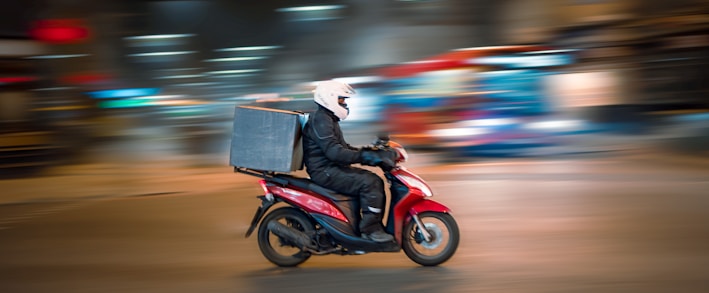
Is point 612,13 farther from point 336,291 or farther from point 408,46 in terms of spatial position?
point 336,291

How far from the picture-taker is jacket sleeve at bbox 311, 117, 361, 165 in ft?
19.2

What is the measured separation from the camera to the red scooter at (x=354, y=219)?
6.00 metres

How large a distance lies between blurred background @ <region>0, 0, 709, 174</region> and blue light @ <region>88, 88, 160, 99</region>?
3 cm

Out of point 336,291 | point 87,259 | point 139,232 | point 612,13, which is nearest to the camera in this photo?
point 336,291

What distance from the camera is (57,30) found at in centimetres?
1406

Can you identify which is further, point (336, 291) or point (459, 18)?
point (459, 18)

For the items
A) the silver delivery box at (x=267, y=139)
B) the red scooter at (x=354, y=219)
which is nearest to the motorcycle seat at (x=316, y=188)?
the red scooter at (x=354, y=219)

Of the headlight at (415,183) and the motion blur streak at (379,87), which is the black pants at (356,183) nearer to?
the headlight at (415,183)

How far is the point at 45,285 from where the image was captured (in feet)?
19.9

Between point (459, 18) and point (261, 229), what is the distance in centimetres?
1016

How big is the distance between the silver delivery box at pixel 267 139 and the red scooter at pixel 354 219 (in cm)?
17

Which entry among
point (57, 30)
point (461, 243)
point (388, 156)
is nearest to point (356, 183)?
point (388, 156)

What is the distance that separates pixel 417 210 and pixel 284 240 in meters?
1.11

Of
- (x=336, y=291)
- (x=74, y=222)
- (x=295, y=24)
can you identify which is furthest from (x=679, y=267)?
(x=295, y=24)
